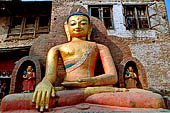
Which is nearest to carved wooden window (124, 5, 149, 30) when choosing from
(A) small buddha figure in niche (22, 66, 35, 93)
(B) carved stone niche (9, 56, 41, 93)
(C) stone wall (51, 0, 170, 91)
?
(C) stone wall (51, 0, 170, 91)

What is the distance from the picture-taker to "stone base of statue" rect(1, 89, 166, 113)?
2.71m

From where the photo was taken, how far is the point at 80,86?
10.8 feet

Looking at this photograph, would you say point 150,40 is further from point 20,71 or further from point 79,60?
point 20,71

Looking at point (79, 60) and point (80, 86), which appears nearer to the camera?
point (80, 86)

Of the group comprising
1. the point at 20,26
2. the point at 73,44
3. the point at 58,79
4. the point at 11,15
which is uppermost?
the point at 11,15

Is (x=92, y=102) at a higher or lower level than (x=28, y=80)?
lower

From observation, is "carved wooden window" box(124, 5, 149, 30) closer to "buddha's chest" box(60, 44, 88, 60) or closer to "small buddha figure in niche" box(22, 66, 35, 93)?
"buddha's chest" box(60, 44, 88, 60)

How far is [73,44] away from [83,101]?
159 centimetres

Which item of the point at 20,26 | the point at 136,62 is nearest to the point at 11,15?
the point at 20,26

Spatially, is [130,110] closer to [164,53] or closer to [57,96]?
[57,96]

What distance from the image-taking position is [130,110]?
2.64 metres

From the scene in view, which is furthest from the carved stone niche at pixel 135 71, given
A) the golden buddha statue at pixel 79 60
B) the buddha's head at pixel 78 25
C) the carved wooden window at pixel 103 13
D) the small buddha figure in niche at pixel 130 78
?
the carved wooden window at pixel 103 13

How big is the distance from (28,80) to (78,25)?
66.8 inches

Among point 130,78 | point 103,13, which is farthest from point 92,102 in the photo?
point 103,13
